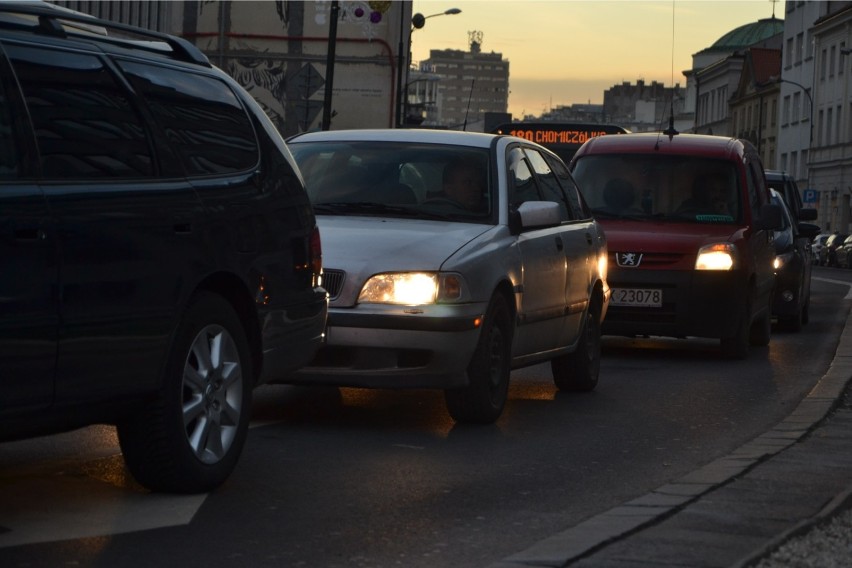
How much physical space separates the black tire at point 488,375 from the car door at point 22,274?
3.84 metres

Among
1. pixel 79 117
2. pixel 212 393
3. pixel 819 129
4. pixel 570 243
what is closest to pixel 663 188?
pixel 570 243

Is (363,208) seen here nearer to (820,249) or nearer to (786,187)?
(786,187)

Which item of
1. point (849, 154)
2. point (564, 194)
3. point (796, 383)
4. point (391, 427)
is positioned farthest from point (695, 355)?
point (849, 154)

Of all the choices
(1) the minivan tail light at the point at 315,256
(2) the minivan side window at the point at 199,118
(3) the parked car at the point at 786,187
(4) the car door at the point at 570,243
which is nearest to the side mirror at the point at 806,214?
(3) the parked car at the point at 786,187

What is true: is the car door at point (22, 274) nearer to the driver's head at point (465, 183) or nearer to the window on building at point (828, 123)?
the driver's head at point (465, 183)

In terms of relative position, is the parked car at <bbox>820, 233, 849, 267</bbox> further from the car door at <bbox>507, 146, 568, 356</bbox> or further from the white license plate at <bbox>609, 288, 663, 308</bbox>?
the car door at <bbox>507, 146, 568, 356</bbox>

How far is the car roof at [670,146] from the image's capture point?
1577cm

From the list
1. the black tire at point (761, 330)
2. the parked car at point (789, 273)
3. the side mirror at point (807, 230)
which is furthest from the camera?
the side mirror at point (807, 230)

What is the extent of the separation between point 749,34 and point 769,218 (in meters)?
134

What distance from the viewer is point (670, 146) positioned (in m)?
15.9

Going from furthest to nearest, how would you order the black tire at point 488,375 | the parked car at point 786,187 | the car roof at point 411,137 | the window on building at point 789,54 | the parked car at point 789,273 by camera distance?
the window on building at point 789,54 < the parked car at point 786,187 < the parked car at point 789,273 < the car roof at point 411,137 < the black tire at point 488,375

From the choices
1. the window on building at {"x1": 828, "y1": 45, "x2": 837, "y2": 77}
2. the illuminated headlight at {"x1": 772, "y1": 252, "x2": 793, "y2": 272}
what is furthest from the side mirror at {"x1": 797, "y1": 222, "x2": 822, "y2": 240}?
the window on building at {"x1": 828, "y1": 45, "x2": 837, "y2": 77}

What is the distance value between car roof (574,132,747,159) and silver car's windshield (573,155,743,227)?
6cm

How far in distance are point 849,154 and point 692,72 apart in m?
62.8
